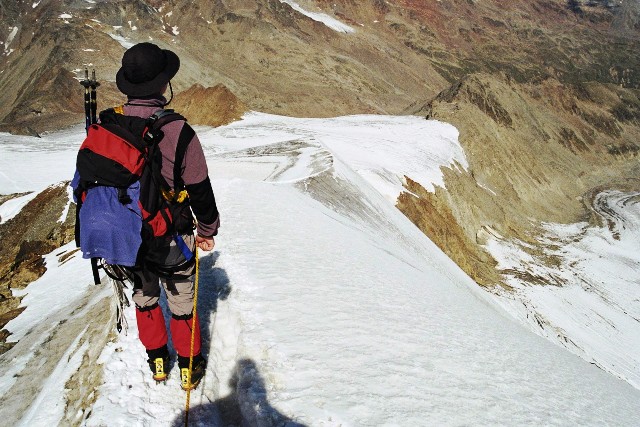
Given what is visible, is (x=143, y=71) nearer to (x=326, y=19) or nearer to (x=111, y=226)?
(x=111, y=226)

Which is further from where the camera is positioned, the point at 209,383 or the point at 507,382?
the point at 507,382

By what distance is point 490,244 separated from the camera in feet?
90.8

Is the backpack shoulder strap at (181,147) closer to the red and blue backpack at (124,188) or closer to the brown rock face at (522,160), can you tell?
the red and blue backpack at (124,188)

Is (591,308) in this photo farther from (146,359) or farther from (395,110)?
(395,110)

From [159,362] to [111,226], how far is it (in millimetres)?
1253

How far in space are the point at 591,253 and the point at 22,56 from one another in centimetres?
6072

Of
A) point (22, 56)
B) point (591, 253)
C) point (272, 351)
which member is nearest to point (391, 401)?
point (272, 351)

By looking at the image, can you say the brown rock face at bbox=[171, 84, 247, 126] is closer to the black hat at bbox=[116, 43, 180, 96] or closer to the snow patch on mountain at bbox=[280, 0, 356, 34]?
the black hat at bbox=[116, 43, 180, 96]

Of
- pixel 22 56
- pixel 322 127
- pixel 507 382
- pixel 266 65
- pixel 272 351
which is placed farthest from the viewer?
pixel 266 65

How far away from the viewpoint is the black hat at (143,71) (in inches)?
117

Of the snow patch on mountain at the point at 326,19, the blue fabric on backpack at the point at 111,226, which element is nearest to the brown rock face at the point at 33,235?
the blue fabric on backpack at the point at 111,226

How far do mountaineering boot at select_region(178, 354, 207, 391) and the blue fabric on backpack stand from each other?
3.32 ft

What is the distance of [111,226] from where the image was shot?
9.25ft

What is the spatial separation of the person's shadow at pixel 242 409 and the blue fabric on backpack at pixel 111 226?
129 centimetres
